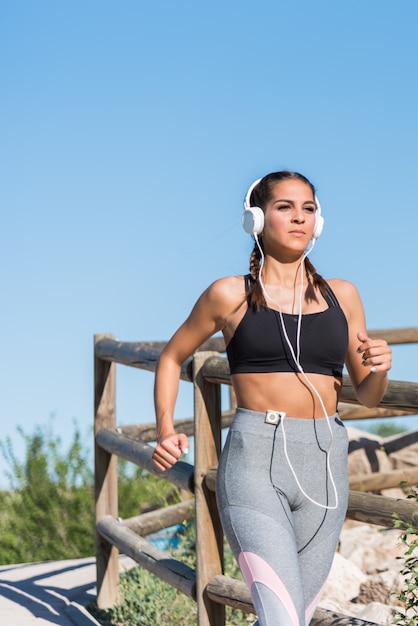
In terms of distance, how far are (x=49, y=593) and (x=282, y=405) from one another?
4.22 m

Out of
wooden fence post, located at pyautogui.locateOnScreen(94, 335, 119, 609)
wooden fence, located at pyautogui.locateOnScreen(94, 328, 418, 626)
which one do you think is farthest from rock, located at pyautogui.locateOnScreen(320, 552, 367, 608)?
wooden fence post, located at pyautogui.locateOnScreen(94, 335, 119, 609)

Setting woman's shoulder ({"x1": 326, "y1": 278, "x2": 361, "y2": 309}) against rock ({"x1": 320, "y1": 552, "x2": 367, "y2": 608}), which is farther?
rock ({"x1": 320, "y1": 552, "x2": 367, "y2": 608})

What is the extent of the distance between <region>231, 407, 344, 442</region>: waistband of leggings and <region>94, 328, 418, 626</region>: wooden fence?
605 millimetres

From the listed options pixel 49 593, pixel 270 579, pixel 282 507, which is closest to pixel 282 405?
pixel 282 507

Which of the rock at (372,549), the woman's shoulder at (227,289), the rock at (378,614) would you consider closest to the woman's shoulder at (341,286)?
the woman's shoulder at (227,289)

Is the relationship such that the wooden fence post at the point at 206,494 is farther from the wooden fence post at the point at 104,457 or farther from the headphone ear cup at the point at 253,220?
the wooden fence post at the point at 104,457

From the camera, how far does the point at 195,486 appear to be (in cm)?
488

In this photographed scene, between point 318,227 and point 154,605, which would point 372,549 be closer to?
point 154,605

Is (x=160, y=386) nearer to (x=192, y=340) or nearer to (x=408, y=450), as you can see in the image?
(x=192, y=340)

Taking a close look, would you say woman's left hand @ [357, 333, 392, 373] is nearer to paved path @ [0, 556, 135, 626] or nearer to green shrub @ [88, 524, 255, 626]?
green shrub @ [88, 524, 255, 626]

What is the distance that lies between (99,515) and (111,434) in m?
0.64

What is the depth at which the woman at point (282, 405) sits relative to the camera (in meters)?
3.16

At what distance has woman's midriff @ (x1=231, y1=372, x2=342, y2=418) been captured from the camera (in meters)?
3.24

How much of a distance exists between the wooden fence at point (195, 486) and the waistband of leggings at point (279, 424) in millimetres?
605
